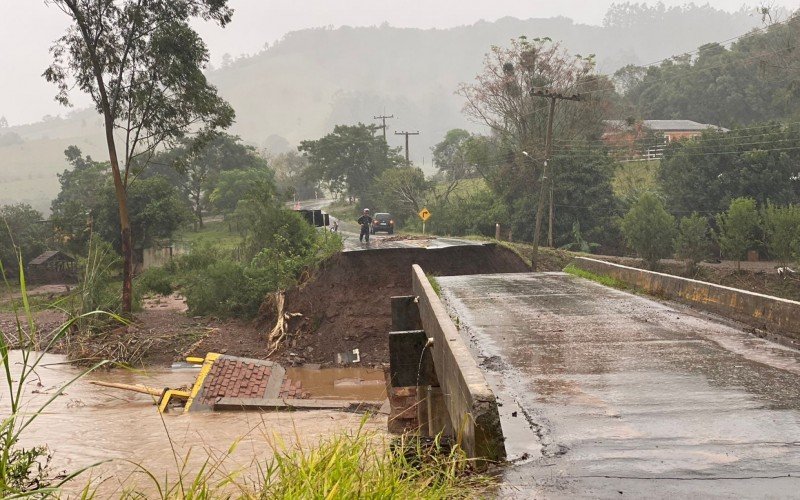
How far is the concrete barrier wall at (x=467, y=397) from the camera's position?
6.20 meters

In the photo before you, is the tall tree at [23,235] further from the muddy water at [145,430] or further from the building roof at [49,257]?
the muddy water at [145,430]

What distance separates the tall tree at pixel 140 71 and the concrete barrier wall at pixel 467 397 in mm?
22406

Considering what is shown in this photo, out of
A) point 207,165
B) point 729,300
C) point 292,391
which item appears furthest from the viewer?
point 207,165

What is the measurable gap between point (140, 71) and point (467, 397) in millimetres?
27404

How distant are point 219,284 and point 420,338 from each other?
72.0ft

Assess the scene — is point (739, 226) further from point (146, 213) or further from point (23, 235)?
point (23, 235)

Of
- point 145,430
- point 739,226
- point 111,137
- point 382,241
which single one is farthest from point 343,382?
point 739,226

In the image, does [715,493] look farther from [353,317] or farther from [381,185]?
[381,185]

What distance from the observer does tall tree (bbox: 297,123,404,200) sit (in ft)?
286

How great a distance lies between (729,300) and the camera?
13.0 meters

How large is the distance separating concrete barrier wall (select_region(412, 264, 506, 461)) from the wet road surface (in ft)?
1.03

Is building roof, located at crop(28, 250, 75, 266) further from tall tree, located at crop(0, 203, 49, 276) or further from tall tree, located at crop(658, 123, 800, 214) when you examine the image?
tall tree, located at crop(658, 123, 800, 214)

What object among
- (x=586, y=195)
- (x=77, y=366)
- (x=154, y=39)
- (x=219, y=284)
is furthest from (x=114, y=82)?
(x=586, y=195)

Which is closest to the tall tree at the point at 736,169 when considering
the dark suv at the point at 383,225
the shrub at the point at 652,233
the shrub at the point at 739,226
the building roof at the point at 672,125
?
the shrub at the point at 652,233
